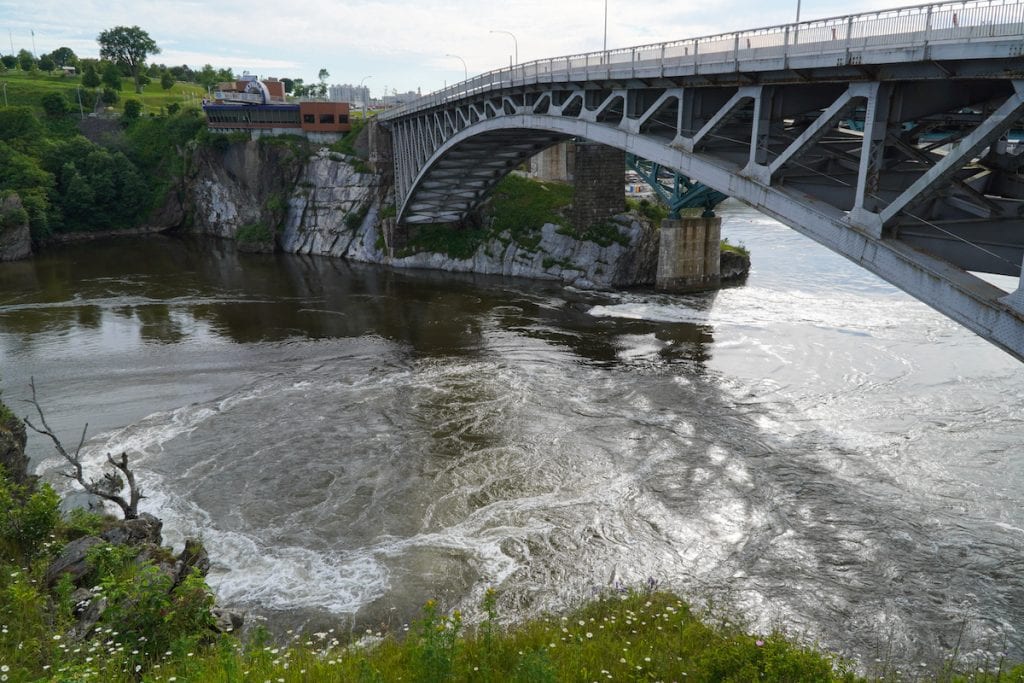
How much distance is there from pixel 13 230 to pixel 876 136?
194ft

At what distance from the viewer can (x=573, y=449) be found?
20.2 m

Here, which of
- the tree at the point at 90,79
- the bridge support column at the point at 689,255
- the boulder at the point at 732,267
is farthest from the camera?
the tree at the point at 90,79

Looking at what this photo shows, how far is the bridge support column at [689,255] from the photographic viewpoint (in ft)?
130

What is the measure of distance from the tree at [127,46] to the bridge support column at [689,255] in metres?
101

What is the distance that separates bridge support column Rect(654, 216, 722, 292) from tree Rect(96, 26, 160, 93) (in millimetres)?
100975

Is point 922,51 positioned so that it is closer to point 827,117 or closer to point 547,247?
point 827,117

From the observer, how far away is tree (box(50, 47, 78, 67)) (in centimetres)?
11444

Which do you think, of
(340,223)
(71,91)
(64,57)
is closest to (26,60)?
(64,57)

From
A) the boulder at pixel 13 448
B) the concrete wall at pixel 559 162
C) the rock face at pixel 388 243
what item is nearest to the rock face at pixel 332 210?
the rock face at pixel 388 243

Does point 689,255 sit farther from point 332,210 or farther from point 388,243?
point 332,210

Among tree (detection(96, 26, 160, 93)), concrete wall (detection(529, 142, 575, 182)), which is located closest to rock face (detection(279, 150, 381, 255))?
concrete wall (detection(529, 142, 575, 182))

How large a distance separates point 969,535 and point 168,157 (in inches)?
2803

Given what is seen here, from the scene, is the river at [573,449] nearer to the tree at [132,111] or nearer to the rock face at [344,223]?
the rock face at [344,223]

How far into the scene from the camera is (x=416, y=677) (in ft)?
27.3
